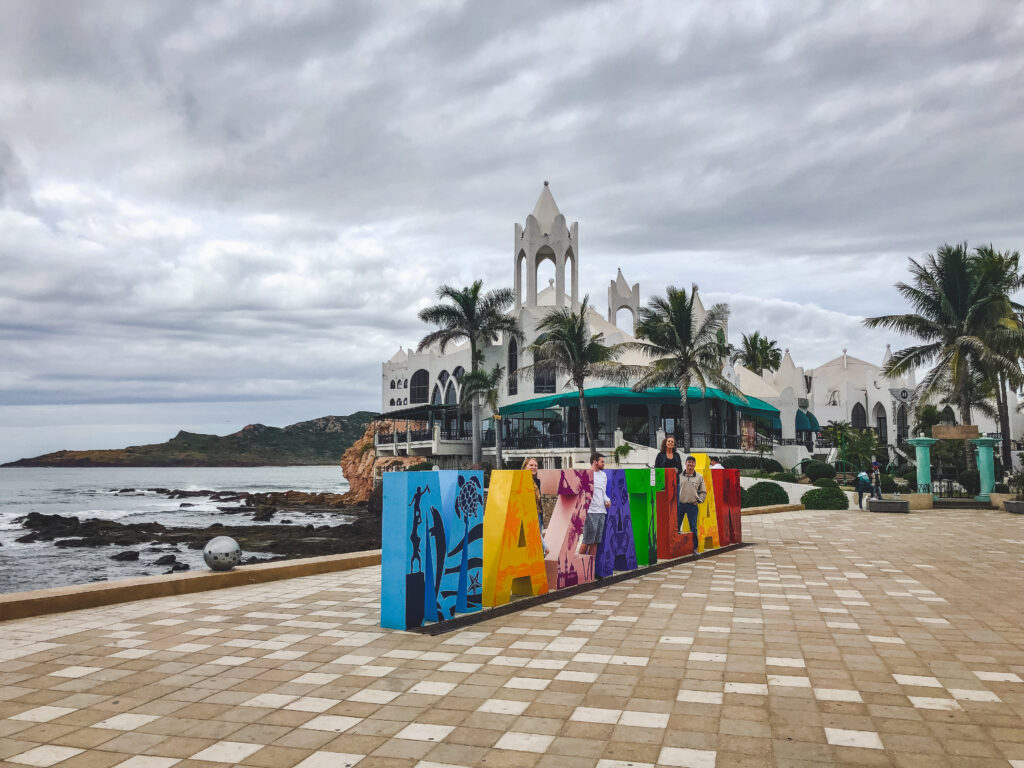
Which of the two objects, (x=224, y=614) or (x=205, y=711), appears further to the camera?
(x=224, y=614)

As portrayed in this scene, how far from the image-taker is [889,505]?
86.0 feet

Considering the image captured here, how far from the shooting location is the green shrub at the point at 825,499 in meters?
28.5

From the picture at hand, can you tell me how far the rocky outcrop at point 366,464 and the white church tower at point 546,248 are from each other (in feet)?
44.2

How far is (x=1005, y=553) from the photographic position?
14.1 meters

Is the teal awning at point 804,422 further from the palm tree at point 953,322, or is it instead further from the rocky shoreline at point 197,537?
the rocky shoreline at point 197,537

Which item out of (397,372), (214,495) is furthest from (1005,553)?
(214,495)

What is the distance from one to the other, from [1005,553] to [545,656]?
11.7 metres

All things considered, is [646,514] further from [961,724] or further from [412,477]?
[961,724]

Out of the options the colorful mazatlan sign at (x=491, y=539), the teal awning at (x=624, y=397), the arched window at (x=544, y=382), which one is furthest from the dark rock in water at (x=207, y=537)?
the colorful mazatlan sign at (x=491, y=539)

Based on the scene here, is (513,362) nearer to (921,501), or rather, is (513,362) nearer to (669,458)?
(921,501)

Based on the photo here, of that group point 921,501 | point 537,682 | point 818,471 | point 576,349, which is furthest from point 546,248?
point 537,682

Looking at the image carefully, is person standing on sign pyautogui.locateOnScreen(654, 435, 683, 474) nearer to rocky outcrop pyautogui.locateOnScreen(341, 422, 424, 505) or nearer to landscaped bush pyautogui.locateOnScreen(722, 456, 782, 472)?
landscaped bush pyautogui.locateOnScreen(722, 456, 782, 472)

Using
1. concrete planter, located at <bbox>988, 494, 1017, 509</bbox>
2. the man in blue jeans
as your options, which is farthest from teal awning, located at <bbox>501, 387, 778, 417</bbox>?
the man in blue jeans

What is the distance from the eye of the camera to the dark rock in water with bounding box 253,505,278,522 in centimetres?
4983
